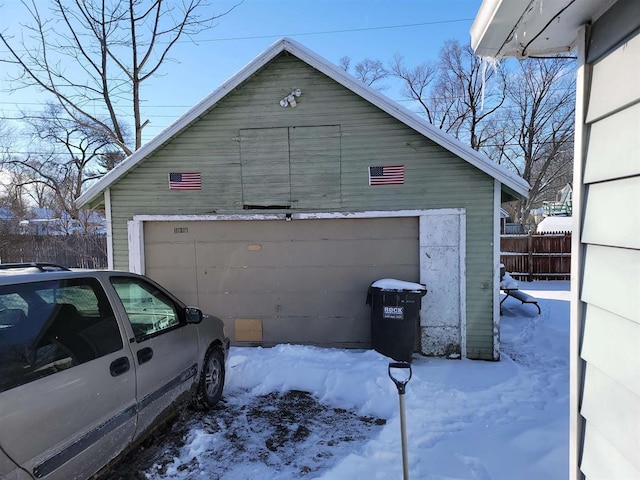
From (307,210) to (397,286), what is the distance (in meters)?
1.97

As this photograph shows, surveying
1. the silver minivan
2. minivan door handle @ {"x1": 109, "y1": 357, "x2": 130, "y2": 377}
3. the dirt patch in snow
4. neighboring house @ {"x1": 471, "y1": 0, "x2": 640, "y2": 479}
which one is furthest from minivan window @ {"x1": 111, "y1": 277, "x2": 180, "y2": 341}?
neighboring house @ {"x1": 471, "y1": 0, "x2": 640, "y2": 479}

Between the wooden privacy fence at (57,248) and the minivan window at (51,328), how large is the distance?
54.9 feet

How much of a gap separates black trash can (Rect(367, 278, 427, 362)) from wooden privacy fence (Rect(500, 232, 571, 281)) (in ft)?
36.5

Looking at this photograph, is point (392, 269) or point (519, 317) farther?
point (519, 317)

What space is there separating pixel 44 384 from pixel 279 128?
5.20 metres

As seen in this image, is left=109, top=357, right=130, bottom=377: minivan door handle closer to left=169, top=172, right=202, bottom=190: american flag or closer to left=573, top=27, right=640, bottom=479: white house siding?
left=573, top=27, right=640, bottom=479: white house siding

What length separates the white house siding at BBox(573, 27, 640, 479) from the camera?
1326 mm

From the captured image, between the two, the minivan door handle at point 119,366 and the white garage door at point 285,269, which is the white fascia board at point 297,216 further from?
the minivan door handle at point 119,366

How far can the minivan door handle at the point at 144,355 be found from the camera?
120 inches

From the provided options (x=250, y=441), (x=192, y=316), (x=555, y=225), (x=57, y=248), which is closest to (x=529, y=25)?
(x=192, y=316)

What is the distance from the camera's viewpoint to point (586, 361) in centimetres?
162

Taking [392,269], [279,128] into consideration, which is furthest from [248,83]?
[392,269]

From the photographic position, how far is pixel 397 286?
5.87 m

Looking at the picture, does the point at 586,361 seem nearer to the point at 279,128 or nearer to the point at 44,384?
the point at 44,384
